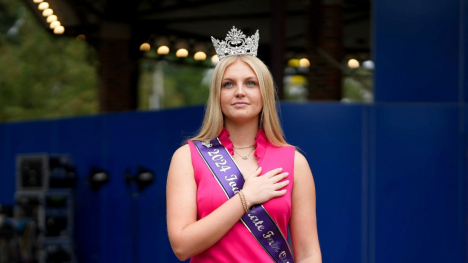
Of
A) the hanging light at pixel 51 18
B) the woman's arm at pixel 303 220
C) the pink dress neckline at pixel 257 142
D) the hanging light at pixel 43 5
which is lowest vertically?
the woman's arm at pixel 303 220

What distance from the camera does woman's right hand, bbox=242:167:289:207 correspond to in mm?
1807

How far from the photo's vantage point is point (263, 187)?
1.82 meters

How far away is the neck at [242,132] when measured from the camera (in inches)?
78.0

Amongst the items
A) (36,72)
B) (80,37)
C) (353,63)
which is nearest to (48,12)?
(80,37)

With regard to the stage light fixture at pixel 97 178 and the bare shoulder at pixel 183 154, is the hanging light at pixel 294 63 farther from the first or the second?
the bare shoulder at pixel 183 154

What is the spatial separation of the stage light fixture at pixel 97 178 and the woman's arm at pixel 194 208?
21.5ft

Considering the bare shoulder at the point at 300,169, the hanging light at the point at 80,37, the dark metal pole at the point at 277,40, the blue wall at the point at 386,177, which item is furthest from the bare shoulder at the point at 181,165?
the hanging light at the point at 80,37

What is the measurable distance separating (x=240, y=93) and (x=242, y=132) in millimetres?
135

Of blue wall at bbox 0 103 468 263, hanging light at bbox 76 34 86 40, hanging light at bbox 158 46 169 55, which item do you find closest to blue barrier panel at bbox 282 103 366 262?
blue wall at bbox 0 103 468 263

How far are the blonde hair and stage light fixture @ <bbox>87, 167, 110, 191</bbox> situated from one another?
652 centimetres

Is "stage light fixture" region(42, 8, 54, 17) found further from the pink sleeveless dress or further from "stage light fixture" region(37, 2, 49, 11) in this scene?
the pink sleeveless dress

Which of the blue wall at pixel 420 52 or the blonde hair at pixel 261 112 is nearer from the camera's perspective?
the blonde hair at pixel 261 112

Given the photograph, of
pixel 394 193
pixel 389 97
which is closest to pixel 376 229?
pixel 394 193

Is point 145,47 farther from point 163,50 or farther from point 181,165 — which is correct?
point 181,165
